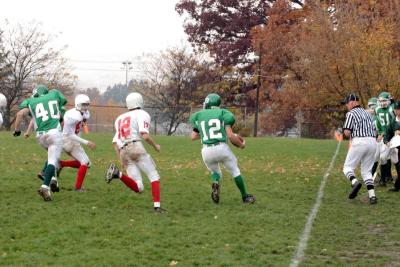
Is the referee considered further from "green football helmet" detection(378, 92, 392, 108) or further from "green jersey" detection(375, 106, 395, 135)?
"green jersey" detection(375, 106, 395, 135)

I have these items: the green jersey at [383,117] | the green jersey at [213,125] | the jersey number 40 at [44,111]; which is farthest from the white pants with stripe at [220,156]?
the green jersey at [383,117]

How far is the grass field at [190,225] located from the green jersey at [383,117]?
1460mm

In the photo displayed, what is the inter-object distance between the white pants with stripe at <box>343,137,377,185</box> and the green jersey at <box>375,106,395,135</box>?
81.6 inches

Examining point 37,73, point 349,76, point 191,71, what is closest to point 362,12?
point 349,76

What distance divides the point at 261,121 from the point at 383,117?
3886 centimetres

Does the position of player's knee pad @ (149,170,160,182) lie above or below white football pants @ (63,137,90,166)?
below

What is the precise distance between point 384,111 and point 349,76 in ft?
75.6

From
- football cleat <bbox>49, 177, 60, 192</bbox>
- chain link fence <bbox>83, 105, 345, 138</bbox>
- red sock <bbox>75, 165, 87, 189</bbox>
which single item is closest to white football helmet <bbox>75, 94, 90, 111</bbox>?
red sock <bbox>75, 165, 87, 189</bbox>

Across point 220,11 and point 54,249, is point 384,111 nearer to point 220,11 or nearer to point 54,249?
point 54,249

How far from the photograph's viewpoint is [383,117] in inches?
518

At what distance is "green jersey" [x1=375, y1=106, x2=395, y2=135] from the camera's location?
13133 millimetres

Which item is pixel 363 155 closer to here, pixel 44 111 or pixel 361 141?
pixel 361 141

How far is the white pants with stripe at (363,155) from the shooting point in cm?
1117

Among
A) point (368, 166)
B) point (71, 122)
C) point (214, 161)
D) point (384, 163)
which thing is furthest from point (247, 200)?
point (384, 163)
